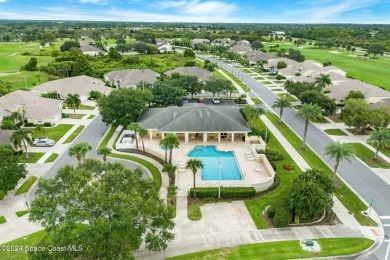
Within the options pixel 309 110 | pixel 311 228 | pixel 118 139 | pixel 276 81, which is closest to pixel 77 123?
pixel 118 139

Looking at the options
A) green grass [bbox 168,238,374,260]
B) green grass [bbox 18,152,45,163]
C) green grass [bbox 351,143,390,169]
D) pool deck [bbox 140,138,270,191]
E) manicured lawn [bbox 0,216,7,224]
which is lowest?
manicured lawn [bbox 0,216,7,224]

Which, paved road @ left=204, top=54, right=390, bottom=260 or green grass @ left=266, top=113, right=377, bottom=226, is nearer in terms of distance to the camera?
paved road @ left=204, top=54, right=390, bottom=260

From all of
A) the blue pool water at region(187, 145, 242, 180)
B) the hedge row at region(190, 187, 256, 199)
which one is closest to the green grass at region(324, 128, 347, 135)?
the blue pool water at region(187, 145, 242, 180)

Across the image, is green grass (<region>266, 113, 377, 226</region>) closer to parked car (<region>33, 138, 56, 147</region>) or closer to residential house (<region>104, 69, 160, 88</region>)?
residential house (<region>104, 69, 160, 88</region>)

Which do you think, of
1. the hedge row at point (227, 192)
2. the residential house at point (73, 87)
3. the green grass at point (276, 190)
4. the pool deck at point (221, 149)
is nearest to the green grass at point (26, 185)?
the pool deck at point (221, 149)

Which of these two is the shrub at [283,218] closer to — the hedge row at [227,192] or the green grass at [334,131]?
the hedge row at [227,192]

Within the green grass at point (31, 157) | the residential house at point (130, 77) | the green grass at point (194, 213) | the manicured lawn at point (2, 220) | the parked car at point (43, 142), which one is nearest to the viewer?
the manicured lawn at point (2, 220)

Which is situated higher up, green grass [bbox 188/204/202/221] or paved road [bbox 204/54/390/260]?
paved road [bbox 204/54/390/260]
